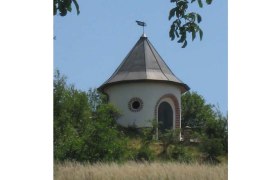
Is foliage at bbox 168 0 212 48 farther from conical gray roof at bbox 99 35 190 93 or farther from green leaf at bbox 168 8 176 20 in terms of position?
conical gray roof at bbox 99 35 190 93

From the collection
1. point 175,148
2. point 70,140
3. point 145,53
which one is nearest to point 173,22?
point 70,140

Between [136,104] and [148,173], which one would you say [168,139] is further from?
[136,104]

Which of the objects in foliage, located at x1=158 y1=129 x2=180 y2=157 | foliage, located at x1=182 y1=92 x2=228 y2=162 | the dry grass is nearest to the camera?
the dry grass

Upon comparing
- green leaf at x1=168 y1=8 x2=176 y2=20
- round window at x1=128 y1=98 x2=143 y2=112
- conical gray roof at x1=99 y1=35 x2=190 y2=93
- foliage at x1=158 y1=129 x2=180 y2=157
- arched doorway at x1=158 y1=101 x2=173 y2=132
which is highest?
conical gray roof at x1=99 y1=35 x2=190 y2=93

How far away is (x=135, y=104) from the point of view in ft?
28.8

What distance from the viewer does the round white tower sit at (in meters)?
8.07

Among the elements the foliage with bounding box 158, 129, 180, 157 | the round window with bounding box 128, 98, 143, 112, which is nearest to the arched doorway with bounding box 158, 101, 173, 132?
the round window with bounding box 128, 98, 143, 112

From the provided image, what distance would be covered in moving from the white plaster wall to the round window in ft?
0.18

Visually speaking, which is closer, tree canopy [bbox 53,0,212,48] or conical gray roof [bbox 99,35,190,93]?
tree canopy [bbox 53,0,212,48]

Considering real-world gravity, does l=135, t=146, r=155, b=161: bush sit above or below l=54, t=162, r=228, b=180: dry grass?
below

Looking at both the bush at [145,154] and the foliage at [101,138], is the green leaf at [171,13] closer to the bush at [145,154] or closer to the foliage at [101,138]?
the foliage at [101,138]
